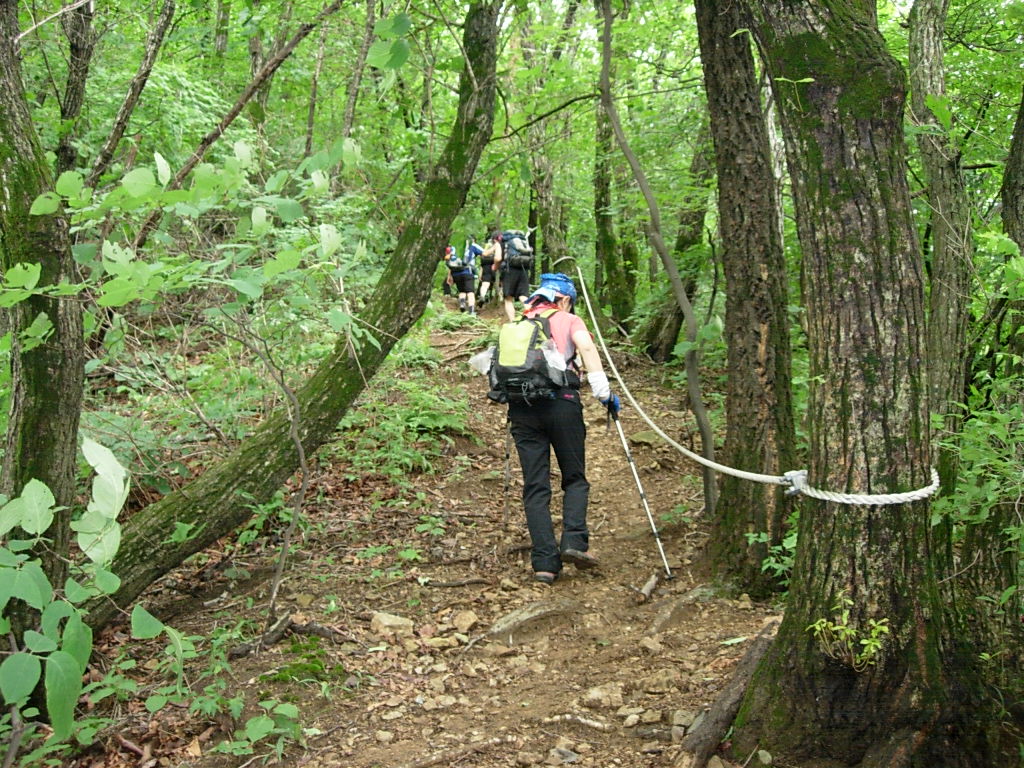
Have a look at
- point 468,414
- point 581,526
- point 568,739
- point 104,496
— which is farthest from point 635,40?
point 104,496

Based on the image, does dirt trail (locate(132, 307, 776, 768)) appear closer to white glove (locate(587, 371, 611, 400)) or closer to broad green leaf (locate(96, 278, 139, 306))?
white glove (locate(587, 371, 611, 400))

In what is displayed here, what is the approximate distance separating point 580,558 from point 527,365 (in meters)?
1.50

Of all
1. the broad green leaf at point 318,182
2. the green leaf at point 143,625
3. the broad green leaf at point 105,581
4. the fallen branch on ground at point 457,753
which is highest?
the broad green leaf at point 318,182

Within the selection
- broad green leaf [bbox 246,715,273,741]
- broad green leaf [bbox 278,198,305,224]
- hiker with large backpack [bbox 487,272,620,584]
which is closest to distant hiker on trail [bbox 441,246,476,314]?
hiker with large backpack [bbox 487,272,620,584]

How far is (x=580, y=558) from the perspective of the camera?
5.83 m

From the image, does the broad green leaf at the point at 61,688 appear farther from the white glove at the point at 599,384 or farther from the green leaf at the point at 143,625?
the white glove at the point at 599,384

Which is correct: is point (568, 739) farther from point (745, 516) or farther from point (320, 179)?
point (320, 179)

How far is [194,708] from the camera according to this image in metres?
3.86

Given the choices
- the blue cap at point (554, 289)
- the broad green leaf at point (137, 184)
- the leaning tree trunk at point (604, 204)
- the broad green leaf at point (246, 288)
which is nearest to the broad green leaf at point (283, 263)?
the broad green leaf at point (246, 288)

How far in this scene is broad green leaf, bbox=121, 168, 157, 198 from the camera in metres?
2.45

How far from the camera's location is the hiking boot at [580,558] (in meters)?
5.82

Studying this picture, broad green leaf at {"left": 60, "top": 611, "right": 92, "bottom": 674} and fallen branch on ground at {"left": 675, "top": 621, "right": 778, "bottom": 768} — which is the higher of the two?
broad green leaf at {"left": 60, "top": 611, "right": 92, "bottom": 674}

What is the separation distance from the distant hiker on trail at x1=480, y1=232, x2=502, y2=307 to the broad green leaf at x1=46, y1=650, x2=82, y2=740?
12.0 metres

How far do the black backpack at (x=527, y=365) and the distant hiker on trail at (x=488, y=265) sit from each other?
25.7ft
